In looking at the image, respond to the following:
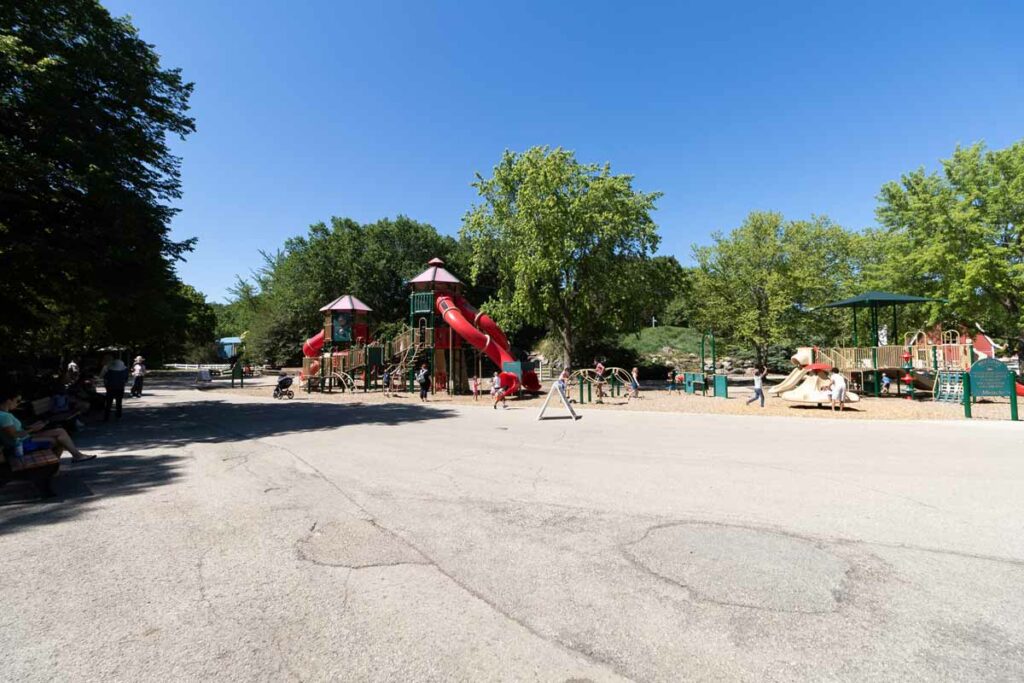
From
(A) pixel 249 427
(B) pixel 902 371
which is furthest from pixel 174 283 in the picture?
(B) pixel 902 371

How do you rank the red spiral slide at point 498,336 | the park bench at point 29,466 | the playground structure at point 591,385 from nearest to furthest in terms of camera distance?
the park bench at point 29,466 < the playground structure at point 591,385 < the red spiral slide at point 498,336

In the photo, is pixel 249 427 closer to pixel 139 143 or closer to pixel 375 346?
pixel 139 143

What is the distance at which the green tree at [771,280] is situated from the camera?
1184 inches

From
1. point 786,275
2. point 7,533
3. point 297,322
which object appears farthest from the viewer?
point 297,322

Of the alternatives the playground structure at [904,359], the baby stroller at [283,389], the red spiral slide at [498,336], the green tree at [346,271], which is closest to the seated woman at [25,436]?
the baby stroller at [283,389]

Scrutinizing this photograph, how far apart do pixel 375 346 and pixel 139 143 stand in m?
15.9

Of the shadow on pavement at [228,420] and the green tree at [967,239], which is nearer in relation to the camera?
the shadow on pavement at [228,420]

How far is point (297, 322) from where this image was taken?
5097 centimetres

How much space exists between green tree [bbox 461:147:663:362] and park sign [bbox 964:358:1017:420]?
633 inches

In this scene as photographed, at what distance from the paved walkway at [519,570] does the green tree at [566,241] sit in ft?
68.9

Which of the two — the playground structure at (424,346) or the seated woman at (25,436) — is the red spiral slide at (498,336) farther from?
the seated woman at (25,436)

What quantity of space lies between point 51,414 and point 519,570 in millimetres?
12570

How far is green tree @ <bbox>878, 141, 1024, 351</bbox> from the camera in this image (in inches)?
958

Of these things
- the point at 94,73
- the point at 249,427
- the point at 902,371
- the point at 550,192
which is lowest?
→ the point at 249,427
